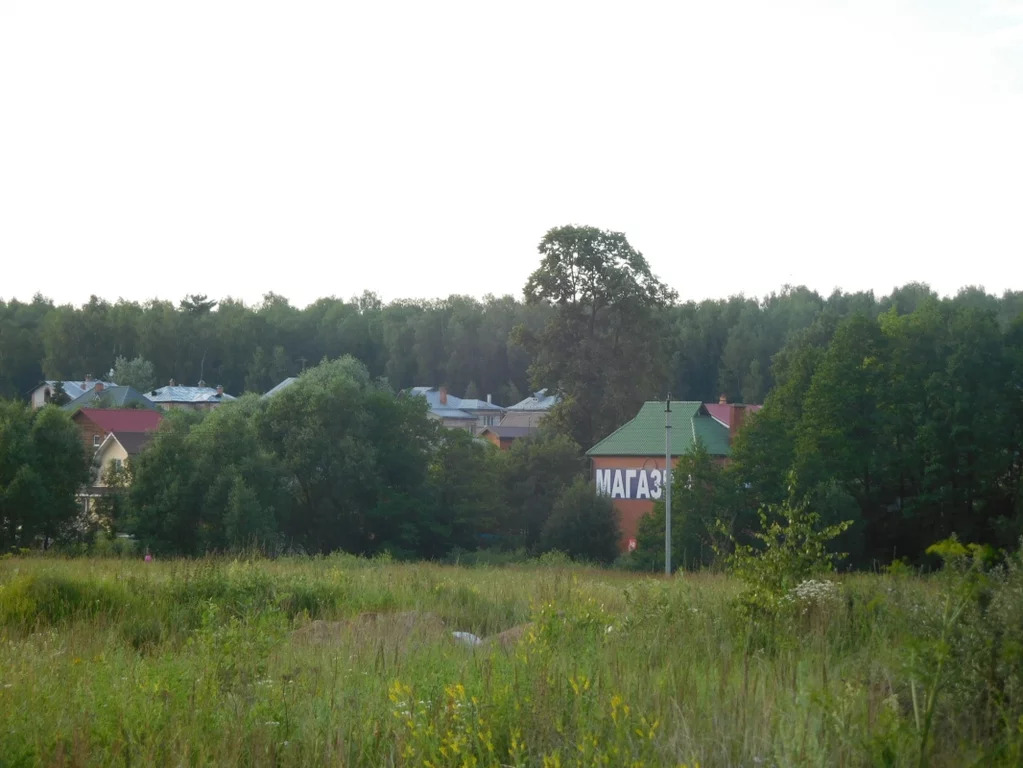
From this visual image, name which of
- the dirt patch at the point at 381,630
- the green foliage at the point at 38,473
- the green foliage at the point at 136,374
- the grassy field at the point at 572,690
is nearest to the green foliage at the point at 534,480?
the green foliage at the point at 38,473

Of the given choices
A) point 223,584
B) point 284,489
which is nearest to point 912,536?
point 284,489

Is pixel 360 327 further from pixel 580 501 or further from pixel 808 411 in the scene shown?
pixel 808 411

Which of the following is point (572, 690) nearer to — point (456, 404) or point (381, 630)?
point (381, 630)

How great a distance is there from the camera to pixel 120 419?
7725cm

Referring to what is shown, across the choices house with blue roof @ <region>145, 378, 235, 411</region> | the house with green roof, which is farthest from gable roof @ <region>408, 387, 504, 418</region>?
the house with green roof

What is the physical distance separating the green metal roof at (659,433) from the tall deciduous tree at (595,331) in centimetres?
125

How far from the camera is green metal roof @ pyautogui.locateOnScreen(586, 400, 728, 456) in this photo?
58.3m

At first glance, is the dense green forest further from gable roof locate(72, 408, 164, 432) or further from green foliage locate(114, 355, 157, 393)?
green foliage locate(114, 355, 157, 393)

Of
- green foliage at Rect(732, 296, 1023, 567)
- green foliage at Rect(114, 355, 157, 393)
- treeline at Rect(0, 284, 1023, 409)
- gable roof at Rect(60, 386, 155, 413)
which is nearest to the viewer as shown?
green foliage at Rect(732, 296, 1023, 567)

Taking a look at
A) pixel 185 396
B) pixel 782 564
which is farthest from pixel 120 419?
pixel 782 564

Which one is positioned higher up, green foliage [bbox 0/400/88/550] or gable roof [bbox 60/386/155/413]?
gable roof [bbox 60/386/155/413]

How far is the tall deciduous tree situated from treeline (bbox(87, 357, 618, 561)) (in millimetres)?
2795

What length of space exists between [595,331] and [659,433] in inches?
257

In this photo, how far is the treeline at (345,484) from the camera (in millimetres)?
49531
